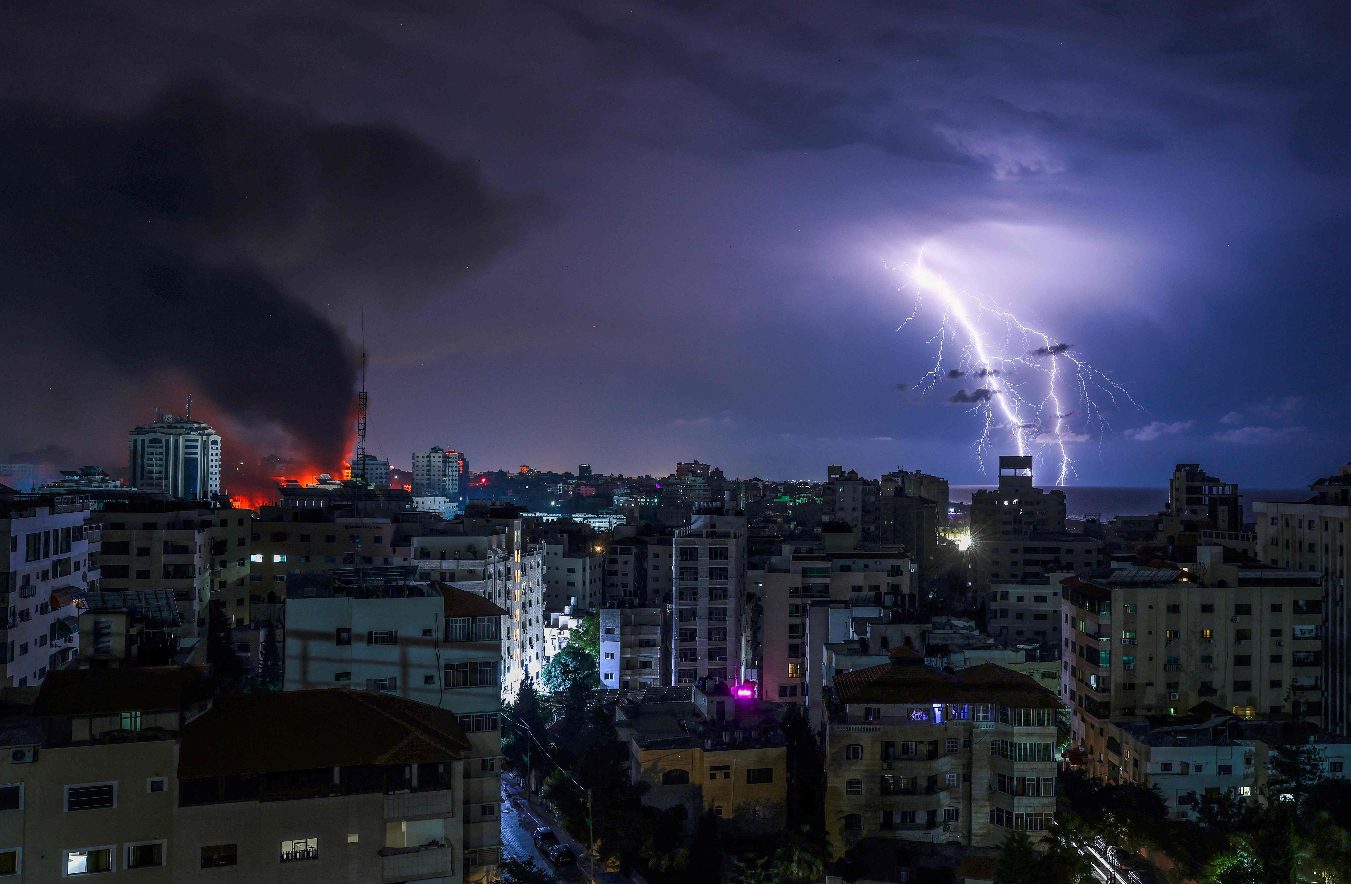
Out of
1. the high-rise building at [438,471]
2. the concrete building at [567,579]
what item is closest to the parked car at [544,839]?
the concrete building at [567,579]

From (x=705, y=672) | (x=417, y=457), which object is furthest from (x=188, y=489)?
(x=705, y=672)

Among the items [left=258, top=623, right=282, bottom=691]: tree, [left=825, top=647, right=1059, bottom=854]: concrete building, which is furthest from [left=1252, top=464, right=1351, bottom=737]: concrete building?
[left=258, top=623, right=282, bottom=691]: tree

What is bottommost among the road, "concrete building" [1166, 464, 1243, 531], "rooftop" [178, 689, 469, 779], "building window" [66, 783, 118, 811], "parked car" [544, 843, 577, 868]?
the road

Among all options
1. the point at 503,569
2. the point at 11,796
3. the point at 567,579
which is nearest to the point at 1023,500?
the point at 567,579

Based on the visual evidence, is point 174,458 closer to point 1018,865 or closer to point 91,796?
point 91,796

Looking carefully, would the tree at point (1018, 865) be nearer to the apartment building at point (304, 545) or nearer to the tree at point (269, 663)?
the tree at point (269, 663)

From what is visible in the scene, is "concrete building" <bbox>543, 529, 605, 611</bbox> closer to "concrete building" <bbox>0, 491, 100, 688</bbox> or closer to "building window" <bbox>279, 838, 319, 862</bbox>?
"concrete building" <bbox>0, 491, 100, 688</bbox>
